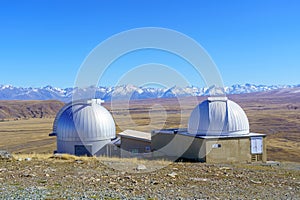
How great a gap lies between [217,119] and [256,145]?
348 centimetres

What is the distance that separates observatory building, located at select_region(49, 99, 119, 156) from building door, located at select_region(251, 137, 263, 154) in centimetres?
1135

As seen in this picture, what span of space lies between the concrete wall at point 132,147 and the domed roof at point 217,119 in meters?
5.24

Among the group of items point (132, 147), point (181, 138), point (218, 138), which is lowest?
point (132, 147)

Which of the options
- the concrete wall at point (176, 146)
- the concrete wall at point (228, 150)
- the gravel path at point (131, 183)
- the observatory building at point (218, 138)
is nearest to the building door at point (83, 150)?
the concrete wall at point (176, 146)

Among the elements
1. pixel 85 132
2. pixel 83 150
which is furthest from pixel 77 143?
pixel 85 132

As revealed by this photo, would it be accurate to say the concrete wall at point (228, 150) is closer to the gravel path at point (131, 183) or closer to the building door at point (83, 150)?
the gravel path at point (131, 183)

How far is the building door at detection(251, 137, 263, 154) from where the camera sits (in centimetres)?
2367

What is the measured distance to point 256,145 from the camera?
23766 millimetres

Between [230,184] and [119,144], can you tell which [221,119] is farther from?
[230,184]

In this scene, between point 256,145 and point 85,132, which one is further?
point 85,132

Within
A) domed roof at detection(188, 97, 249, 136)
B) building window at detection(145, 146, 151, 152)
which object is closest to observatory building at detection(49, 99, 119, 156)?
building window at detection(145, 146, 151, 152)

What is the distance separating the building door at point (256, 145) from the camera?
2367cm

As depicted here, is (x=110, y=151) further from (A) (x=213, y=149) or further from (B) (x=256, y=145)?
(B) (x=256, y=145)

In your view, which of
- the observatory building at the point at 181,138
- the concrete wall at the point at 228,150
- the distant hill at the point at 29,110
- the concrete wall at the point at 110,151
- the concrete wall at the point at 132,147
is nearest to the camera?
the concrete wall at the point at 228,150
